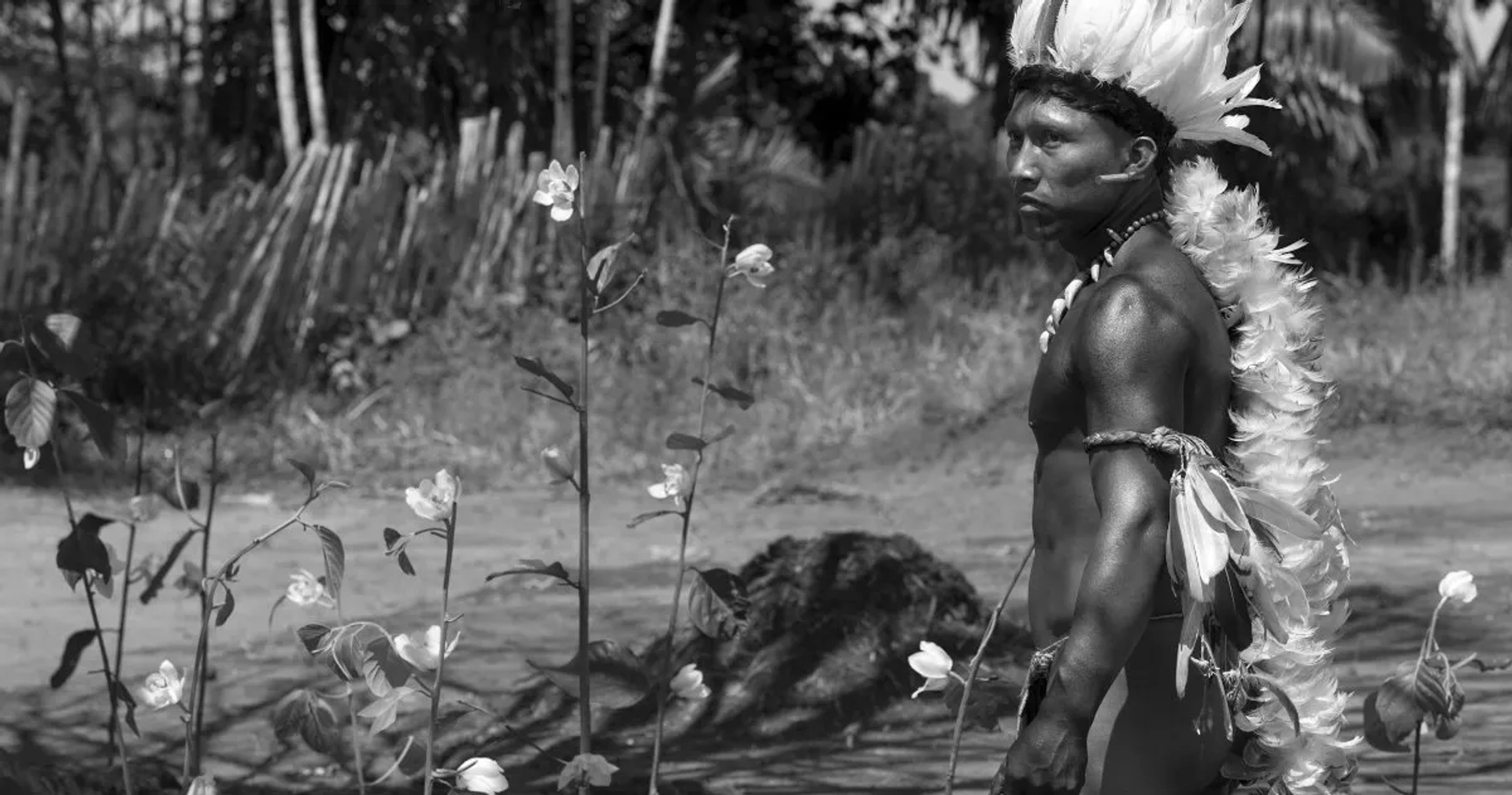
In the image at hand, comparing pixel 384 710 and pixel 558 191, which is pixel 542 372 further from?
pixel 384 710

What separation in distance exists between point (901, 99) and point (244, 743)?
16.7m

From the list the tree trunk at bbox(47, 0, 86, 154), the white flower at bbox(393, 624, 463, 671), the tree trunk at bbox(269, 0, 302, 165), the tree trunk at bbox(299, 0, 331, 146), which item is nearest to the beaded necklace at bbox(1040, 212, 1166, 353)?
the white flower at bbox(393, 624, 463, 671)

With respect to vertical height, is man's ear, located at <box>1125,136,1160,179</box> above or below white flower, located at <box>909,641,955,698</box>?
above

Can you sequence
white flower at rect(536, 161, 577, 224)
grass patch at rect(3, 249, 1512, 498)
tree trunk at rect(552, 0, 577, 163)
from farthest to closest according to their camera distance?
tree trunk at rect(552, 0, 577, 163)
grass patch at rect(3, 249, 1512, 498)
white flower at rect(536, 161, 577, 224)

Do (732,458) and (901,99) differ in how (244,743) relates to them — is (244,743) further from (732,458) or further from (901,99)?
(901,99)

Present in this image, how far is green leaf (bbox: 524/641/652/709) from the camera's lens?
8.13ft

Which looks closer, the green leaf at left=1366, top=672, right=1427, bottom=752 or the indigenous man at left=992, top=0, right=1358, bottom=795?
the indigenous man at left=992, top=0, right=1358, bottom=795

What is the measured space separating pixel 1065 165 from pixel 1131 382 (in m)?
0.28

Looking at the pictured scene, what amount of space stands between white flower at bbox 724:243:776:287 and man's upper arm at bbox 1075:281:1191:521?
0.55 metres

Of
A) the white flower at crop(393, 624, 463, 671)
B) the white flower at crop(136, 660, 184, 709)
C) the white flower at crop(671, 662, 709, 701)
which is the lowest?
the white flower at crop(136, 660, 184, 709)

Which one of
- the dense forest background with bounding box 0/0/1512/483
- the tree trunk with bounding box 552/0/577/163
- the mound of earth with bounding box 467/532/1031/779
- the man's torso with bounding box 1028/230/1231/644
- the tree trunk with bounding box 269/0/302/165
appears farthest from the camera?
the tree trunk with bounding box 552/0/577/163

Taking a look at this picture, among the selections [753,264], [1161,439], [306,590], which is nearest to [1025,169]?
[1161,439]

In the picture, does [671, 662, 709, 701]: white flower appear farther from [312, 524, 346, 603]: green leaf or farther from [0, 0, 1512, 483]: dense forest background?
[0, 0, 1512, 483]: dense forest background

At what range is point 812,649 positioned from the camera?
5316 millimetres
